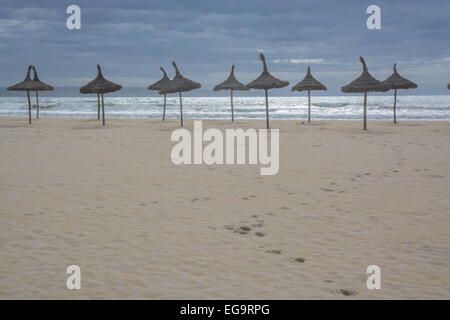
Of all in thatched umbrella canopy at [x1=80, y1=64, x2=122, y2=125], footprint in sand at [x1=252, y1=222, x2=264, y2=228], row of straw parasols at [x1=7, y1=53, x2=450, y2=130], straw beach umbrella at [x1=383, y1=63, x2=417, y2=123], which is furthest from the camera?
thatched umbrella canopy at [x1=80, y1=64, x2=122, y2=125]

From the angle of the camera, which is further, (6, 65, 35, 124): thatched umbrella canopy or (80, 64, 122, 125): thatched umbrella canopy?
(6, 65, 35, 124): thatched umbrella canopy

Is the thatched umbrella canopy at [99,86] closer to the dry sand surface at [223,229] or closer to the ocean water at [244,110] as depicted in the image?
the ocean water at [244,110]

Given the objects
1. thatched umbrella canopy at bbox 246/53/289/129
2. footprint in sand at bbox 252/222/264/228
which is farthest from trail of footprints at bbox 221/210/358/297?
thatched umbrella canopy at bbox 246/53/289/129

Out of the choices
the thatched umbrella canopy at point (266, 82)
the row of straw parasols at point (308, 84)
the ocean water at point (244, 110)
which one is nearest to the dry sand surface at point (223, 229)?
the row of straw parasols at point (308, 84)

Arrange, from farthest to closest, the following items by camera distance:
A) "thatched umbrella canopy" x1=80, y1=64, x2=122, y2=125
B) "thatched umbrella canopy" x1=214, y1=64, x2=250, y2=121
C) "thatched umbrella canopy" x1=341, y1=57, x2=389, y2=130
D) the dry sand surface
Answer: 1. "thatched umbrella canopy" x1=214, y1=64, x2=250, y2=121
2. "thatched umbrella canopy" x1=80, y1=64, x2=122, y2=125
3. "thatched umbrella canopy" x1=341, y1=57, x2=389, y2=130
4. the dry sand surface

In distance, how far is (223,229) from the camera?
466 centimetres

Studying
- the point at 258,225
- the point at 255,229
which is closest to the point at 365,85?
the point at 258,225

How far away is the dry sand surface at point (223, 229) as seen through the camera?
10.9 ft

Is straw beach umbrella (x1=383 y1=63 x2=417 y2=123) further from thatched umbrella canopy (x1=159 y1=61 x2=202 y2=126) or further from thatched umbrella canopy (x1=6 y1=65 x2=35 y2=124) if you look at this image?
thatched umbrella canopy (x1=6 y1=65 x2=35 y2=124)

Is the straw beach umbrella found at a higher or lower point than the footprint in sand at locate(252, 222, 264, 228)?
higher

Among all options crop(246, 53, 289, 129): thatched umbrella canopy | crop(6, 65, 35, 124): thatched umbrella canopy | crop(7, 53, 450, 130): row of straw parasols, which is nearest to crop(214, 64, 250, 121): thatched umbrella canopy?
crop(7, 53, 450, 130): row of straw parasols

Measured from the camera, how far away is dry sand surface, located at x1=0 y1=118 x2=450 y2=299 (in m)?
3.33

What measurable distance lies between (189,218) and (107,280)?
1.80 metres
